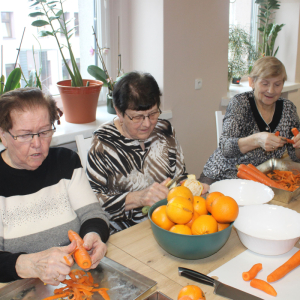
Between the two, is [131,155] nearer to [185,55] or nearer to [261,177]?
[261,177]

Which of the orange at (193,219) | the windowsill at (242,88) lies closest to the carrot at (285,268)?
the orange at (193,219)

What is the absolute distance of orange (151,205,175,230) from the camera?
103 cm

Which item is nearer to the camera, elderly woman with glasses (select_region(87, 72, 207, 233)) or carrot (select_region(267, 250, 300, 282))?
carrot (select_region(267, 250, 300, 282))

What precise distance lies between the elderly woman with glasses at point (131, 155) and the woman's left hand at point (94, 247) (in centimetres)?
34

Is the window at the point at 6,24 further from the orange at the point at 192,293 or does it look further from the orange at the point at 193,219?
the orange at the point at 192,293

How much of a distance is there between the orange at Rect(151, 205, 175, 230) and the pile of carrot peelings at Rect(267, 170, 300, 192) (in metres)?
0.69

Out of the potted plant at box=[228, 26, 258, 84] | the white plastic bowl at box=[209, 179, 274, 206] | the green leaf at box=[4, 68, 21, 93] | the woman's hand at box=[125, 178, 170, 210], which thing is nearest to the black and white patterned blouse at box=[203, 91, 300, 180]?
the white plastic bowl at box=[209, 179, 274, 206]

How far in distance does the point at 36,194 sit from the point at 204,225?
1.94ft

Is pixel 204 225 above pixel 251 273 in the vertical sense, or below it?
above

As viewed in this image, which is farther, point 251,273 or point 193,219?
point 193,219

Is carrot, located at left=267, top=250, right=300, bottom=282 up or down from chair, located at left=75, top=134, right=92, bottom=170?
down

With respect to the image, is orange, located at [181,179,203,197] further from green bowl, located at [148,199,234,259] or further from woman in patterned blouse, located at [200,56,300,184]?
woman in patterned blouse, located at [200,56,300,184]

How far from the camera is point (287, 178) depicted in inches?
61.9

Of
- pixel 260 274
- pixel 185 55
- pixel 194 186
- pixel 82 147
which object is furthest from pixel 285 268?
pixel 185 55
